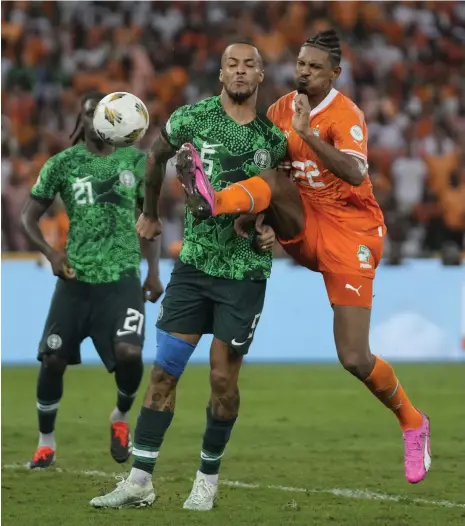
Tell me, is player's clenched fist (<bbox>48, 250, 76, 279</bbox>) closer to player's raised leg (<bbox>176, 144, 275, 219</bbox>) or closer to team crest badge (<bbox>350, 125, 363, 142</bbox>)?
player's raised leg (<bbox>176, 144, 275, 219</bbox>)

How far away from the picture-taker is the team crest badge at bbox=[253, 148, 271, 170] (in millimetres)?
6621

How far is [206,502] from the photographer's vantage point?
6.70 m

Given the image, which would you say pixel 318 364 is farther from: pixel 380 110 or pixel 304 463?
pixel 304 463

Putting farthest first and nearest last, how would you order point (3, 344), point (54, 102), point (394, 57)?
point (394, 57), point (54, 102), point (3, 344)

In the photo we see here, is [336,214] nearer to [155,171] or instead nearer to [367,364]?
[367,364]

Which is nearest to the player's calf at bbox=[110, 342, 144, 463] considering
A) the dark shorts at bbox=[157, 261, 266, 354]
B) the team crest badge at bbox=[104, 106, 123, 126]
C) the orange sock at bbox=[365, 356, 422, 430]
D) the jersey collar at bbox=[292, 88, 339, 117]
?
the dark shorts at bbox=[157, 261, 266, 354]

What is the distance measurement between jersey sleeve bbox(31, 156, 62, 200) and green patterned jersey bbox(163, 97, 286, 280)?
5.39 feet

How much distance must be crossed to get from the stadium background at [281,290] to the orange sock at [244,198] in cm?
160

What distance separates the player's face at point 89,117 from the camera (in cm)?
810

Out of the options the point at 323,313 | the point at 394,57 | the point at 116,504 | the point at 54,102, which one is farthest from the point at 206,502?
the point at 394,57

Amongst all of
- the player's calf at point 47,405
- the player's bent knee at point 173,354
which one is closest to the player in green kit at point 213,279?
the player's bent knee at point 173,354

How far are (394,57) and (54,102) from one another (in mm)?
5609

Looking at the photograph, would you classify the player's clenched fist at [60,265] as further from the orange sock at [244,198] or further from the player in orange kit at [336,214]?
the orange sock at [244,198]

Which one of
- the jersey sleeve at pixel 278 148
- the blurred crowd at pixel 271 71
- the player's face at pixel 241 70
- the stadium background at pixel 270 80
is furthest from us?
the blurred crowd at pixel 271 71
